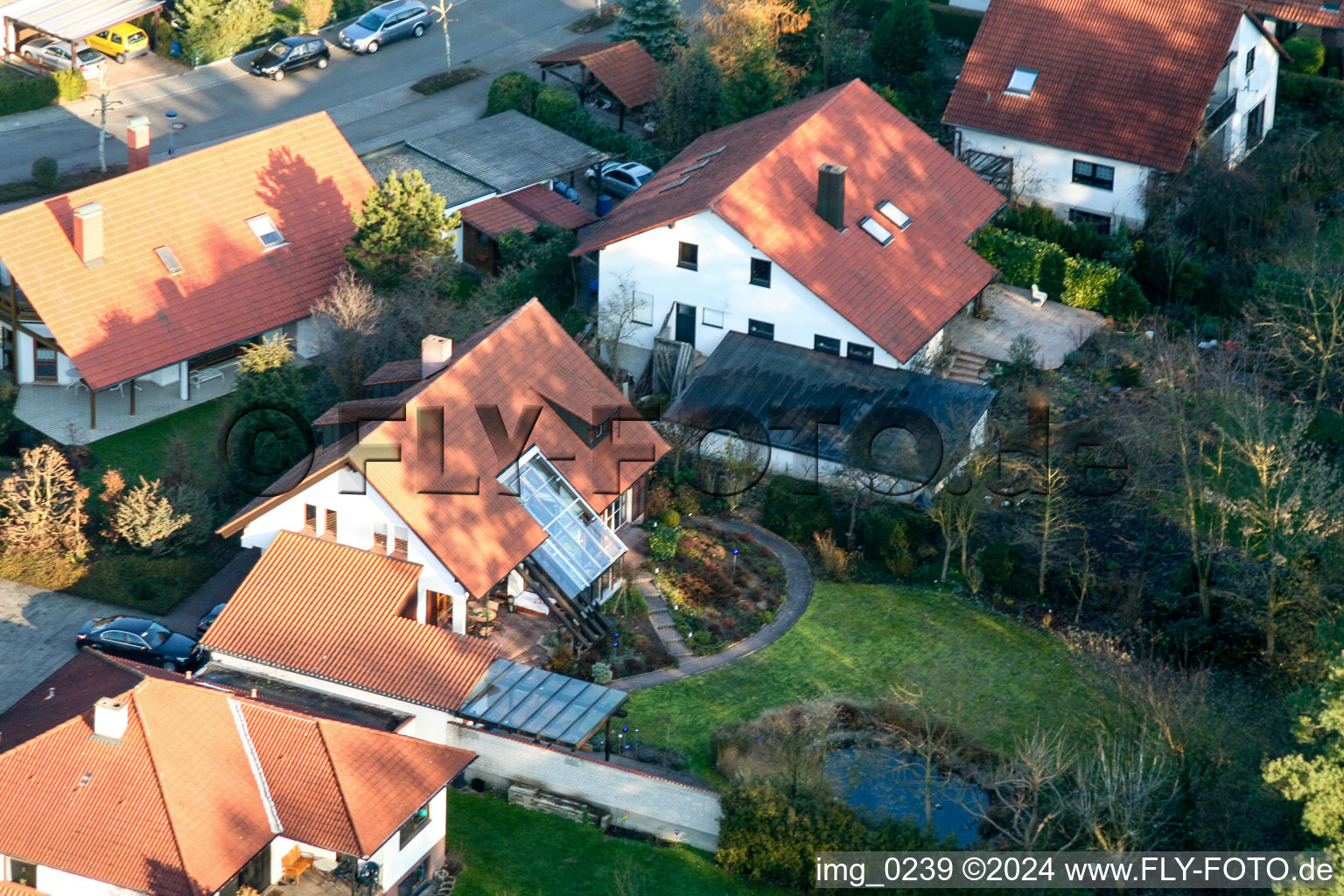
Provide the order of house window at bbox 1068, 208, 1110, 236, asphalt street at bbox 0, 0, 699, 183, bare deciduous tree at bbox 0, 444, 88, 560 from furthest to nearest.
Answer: asphalt street at bbox 0, 0, 699, 183 < house window at bbox 1068, 208, 1110, 236 < bare deciduous tree at bbox 0, 444, 88, 560

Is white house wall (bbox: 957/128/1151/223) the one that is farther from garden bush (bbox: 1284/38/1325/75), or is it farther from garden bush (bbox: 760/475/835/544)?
garden bush (bbox: 760/475/835/544)

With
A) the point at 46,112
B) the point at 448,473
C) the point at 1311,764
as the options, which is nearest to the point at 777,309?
the point at 448,473

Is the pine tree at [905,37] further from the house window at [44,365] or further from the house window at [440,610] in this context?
the house window at [440,610]

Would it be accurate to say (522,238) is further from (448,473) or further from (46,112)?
(46,112)

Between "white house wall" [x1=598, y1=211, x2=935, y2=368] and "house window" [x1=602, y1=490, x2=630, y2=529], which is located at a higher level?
"white house wall" [x1=598, y1=211, x2=935, y2=368]

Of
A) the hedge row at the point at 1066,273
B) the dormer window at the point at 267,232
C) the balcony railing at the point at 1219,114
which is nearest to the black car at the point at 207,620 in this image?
the dormer window at the point at 267,232

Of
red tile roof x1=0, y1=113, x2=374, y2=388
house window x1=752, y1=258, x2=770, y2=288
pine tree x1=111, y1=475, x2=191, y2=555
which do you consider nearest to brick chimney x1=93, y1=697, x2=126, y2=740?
pine tree x1=111, y1=475, x2=191, y2=555
